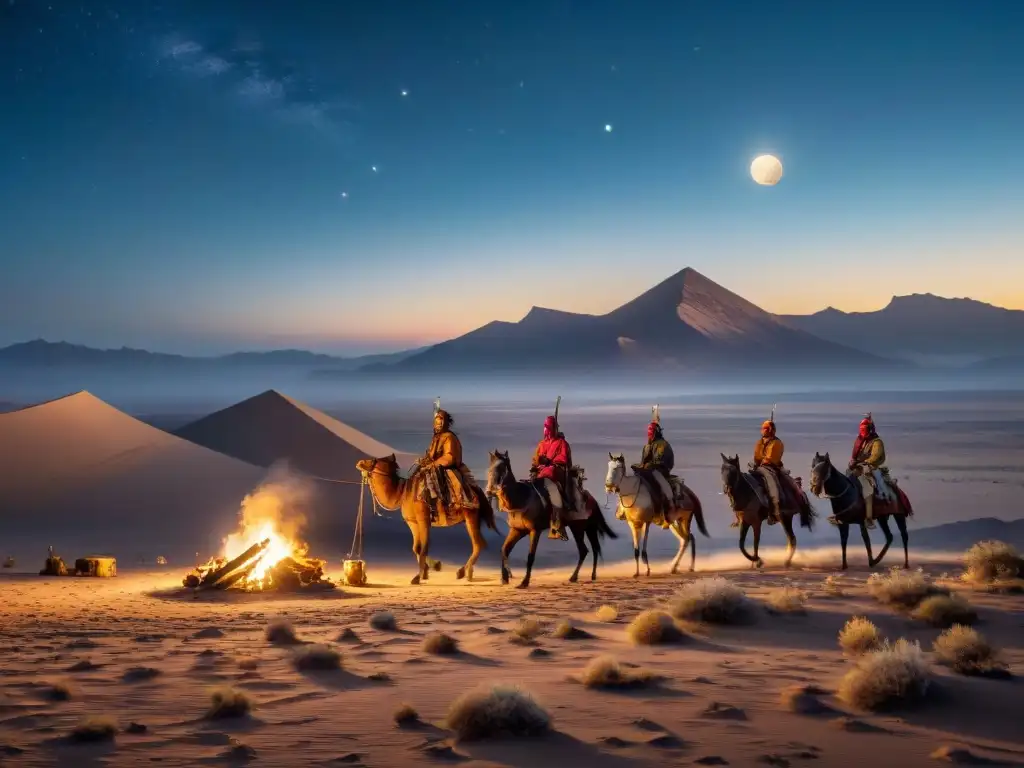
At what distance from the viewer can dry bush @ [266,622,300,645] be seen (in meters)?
12.2

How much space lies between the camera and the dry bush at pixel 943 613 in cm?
1289

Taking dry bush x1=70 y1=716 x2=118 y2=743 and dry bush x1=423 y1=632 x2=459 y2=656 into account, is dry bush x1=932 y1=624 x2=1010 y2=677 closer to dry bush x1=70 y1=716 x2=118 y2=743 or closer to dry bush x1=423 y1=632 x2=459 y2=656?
dry bush x1=423 y1=632 x2=459 y2=656

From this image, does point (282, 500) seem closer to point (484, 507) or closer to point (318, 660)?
point (484, 507)

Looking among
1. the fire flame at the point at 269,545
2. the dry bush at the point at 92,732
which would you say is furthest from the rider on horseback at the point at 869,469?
the dry bush at the point at 92,732

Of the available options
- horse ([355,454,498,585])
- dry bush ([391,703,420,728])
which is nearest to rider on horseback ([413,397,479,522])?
horse ([355,454,498,585])

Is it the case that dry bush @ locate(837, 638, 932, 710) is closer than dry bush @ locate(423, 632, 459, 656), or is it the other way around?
dry bush @ locate(837, 638, 932, 710)

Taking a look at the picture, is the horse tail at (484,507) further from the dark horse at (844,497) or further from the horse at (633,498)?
the dark horse at (844,497)

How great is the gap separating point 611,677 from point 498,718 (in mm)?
1829

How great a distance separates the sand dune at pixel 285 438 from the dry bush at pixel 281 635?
82.4 ft

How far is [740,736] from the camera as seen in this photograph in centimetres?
823

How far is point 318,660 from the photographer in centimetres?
1055

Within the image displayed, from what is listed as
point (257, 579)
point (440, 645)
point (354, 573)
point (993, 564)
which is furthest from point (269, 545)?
point (993, 564)

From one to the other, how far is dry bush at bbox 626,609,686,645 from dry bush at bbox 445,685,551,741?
3.66 m

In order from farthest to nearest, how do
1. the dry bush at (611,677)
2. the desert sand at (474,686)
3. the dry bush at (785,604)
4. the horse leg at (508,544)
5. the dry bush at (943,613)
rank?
the horse leg at (508,544), the dry bush at (785,604), the dry bush at (943,613), the dry bush at (611,677), the desert sand at (474,686)
